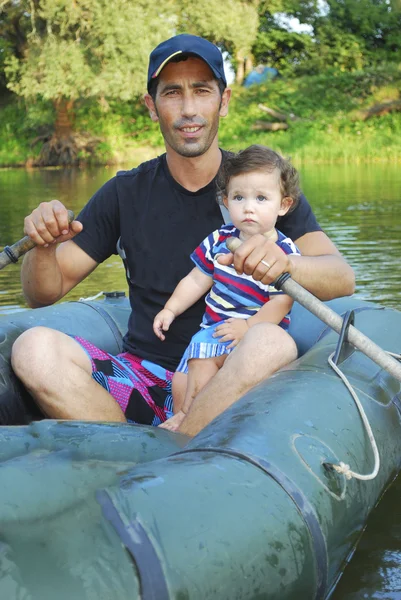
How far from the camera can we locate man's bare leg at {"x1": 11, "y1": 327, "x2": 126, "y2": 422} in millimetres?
2635

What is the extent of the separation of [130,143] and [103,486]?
2117 cm

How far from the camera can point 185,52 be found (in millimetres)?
2826

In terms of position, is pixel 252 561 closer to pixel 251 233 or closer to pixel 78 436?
pixel 78 436

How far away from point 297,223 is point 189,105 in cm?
53

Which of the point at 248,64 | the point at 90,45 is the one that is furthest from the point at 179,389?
the point at 248,64

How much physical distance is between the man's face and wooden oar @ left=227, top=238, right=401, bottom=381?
0.60 metres

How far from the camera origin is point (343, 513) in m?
2.15

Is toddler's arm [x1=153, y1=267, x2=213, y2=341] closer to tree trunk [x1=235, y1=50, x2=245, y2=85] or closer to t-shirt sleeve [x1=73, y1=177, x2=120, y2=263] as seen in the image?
t-shirt sleeve [x1=73, y1=177, x2=120, y2=263]

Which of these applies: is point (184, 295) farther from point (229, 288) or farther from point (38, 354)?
point (38, 354)

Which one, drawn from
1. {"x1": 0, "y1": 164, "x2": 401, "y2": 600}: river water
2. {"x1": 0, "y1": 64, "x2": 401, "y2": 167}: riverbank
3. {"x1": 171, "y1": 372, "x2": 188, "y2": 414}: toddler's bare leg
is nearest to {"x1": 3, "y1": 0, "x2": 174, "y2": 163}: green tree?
{"x1": 0, "y1": 64, "x2": 401, "y2": 167}: riverbank

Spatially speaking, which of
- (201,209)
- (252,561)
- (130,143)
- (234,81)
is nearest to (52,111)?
(130,143)

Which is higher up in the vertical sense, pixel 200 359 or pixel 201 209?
pixel 201 209

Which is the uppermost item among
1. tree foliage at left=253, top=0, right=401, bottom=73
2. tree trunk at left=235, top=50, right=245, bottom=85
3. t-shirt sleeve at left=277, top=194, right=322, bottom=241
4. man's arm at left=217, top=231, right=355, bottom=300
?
tree foliage at left=253, top=0, right=401, bottom=73

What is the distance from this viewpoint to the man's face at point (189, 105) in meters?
2.91
